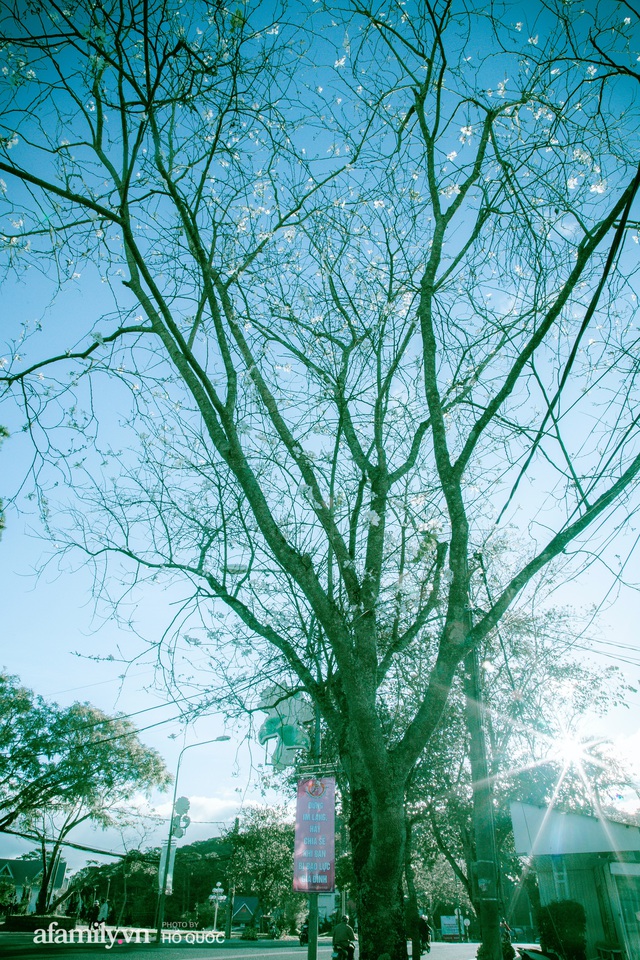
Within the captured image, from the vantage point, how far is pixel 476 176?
4.64 metres

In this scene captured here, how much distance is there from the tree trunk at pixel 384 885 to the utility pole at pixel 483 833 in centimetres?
261

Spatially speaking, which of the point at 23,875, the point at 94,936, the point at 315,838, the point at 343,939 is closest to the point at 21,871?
the point at 23,875

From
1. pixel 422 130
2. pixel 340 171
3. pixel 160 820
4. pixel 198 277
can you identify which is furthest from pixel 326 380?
pixel 160 820

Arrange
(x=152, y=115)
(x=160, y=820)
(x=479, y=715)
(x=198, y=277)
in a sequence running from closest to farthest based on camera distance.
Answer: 1. (x=152, y=115)
2. (x=198, y=277)
3. (x=479, y=715)
4. (x=160, y=820)

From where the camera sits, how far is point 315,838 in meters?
7.59

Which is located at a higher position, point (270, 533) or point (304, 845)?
point (270, 533)

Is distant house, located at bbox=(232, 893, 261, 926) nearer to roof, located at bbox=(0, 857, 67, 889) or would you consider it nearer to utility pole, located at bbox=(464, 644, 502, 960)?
roof, located at bbox=(0, 857, 67, 889)

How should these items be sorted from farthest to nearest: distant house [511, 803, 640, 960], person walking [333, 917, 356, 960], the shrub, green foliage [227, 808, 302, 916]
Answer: green foliage [227, 808, 302, 916] < the shrub < person walking [333, 917, 356, 960] < distant house [511, 803, 640, 960]

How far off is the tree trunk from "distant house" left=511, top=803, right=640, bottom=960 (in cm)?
780

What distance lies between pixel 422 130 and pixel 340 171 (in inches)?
28.6

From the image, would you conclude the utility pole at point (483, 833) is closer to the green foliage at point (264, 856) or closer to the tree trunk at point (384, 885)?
the tree trunk at point (384, 885)

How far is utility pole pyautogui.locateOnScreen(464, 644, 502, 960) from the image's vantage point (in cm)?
589

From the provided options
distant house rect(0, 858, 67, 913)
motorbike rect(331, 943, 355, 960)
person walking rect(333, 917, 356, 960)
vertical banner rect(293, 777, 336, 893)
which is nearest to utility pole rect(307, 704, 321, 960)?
vertical banner rect(293, 777, 336, 893)

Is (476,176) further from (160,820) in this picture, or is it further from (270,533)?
(160,820)
